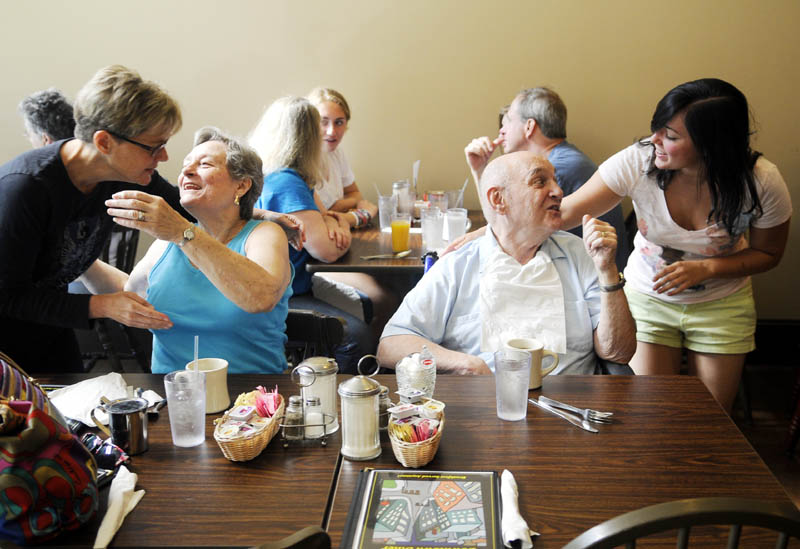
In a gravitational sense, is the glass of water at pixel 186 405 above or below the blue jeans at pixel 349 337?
above

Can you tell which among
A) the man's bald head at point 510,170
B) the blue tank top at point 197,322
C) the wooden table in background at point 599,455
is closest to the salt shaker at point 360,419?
the wooden table in background at point 599,455

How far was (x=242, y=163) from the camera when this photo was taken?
2072 millimetres

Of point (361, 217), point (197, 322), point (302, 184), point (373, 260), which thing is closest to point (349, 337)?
point (373, 260)

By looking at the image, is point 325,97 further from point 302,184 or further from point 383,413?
point 383,413

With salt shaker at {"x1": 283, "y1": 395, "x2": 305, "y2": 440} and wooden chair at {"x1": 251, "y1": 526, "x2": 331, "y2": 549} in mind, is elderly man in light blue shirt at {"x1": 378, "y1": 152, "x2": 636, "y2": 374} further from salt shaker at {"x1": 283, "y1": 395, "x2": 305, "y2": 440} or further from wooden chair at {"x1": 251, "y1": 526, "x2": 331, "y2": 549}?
wooden chair at {"x1": 251, "y1": 526, "x2": 331, "y2": 549}

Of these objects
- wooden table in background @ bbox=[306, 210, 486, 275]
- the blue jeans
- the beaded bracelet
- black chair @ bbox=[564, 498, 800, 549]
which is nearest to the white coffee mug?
black chair @ bbox=[564, 498, 800, 549]

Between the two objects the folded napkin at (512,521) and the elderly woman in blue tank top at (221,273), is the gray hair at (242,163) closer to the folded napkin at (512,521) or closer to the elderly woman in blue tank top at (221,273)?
the elderly woman in blue tank top at (221,273)

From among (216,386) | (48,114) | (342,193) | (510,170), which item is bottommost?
(216,386)

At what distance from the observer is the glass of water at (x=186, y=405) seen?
1.38 m

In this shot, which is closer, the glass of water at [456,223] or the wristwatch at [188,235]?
the wristwatch at [188,235]

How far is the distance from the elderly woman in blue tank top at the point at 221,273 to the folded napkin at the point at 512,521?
95 cm

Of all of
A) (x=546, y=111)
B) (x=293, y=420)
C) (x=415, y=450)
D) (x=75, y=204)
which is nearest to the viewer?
(x=415, y=450)

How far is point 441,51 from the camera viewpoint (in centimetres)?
414

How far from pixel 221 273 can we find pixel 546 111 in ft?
7.16
